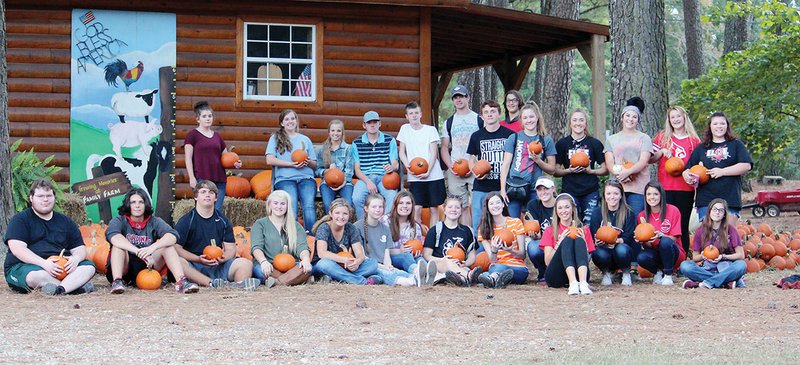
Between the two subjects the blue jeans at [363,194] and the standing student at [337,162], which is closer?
the blue jeans at [363,194]

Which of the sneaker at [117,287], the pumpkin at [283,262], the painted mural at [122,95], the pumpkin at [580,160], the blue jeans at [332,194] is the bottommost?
the sneaker at [117,287]

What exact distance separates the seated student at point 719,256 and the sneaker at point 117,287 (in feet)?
17.7

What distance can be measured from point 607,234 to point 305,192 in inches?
147

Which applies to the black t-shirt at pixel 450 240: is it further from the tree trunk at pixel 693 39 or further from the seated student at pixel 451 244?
the tree trunk at pixel 693 39

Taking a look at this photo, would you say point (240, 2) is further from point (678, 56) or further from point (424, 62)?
point (678, 56)

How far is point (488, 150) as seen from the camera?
40.0 ft

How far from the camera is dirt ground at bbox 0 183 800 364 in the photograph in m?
6.82

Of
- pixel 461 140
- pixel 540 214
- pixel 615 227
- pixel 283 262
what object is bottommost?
pixel 283 262

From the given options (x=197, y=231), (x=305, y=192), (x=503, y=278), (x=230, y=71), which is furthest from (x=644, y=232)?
(x=230, y=71)

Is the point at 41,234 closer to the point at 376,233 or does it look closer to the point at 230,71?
the point at 376,233

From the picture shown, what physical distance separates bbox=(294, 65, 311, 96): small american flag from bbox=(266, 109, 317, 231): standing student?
9.89 ft

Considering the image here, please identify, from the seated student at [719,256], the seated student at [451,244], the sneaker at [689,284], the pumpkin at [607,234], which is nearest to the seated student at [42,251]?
the seated student at [451,244]

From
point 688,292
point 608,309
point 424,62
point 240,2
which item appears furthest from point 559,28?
point 608,309

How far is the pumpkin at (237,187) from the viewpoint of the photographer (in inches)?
595
